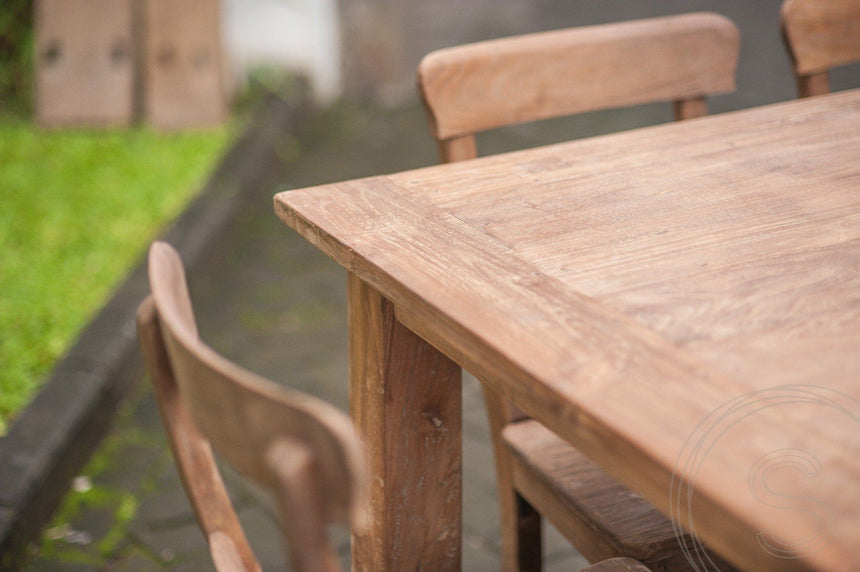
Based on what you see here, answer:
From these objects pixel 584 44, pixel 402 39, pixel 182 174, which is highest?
pixel 584 44

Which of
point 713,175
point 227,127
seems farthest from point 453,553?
point 227,127

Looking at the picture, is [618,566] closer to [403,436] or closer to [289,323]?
[403,436]

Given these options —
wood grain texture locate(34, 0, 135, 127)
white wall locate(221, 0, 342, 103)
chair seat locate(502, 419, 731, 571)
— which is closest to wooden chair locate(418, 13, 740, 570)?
chair seat locate(502, 419, 731, 571)

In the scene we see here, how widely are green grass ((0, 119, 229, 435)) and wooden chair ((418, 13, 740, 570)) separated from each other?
1.40m

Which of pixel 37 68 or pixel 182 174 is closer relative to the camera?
pixel 182 174

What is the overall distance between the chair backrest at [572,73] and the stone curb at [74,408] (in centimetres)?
117

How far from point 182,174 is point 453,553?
3.01 meters

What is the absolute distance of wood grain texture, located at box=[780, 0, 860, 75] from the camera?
5.40ft

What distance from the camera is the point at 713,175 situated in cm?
112

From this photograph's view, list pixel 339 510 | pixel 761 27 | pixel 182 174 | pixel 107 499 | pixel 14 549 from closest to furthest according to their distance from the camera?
→ pixel 339 510 → pixel 14 549 → pixel 107 499 → pixel 182 174 → pixel 761 27

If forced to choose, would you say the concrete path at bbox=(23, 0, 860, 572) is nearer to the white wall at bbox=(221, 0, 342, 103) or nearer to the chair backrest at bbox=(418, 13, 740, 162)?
the white wall at bbox=(221, 0, 342, 103)

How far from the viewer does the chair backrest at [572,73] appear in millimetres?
1391

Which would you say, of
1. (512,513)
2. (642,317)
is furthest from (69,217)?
(642,317)

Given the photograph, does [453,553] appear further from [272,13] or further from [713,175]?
[272,13]
